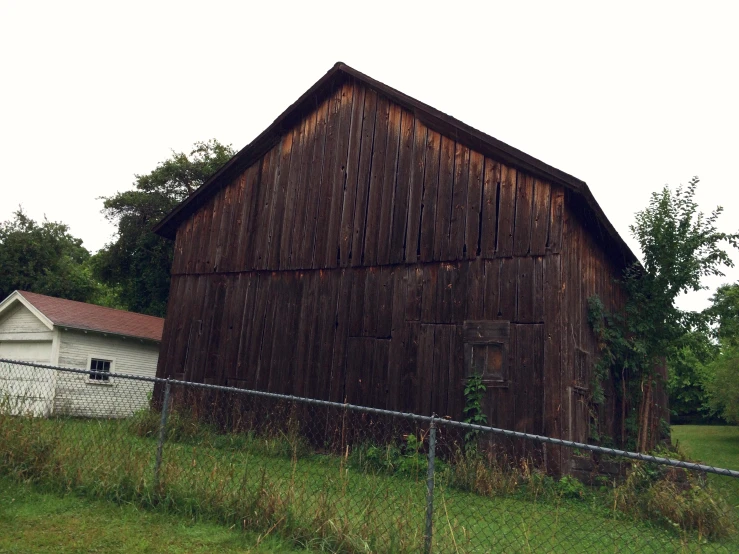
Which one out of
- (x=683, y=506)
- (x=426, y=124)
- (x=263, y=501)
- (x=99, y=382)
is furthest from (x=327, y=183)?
(x=99, y=382)

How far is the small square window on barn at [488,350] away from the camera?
34.8 feet

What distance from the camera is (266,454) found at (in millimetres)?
10641

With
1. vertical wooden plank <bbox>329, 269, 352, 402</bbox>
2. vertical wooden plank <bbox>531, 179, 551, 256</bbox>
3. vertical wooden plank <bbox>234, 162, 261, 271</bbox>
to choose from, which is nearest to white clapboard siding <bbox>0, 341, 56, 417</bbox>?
vertical wooden plank <bbox>234, 162, 261, 271</bbox>

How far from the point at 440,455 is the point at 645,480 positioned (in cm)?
338

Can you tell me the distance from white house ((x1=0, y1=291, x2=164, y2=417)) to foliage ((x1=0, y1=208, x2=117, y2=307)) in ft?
47.5

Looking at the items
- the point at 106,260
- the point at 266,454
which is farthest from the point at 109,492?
the point at 106,260

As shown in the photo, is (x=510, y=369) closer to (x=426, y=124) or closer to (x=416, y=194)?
(x=416, y=194)

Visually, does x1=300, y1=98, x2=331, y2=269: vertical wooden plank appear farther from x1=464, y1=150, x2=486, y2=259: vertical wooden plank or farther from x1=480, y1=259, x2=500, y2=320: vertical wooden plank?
x1=480, y1=259, x2=500, y2=320: vertical wooden plank

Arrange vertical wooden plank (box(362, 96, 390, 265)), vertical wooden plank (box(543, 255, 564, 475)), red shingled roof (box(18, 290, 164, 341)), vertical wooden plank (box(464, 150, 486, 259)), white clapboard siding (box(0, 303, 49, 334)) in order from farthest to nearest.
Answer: white clapboard siding (box(0, 303, 49, 334)) → red shingled roof (box(18, 290, 164, 341)) → vertical wooden plank (box(362, 96, 390, 265)) → vertical wooden plank (box(464, 150, 486, 259)) → vertical wooden plank (box(543, 255, 564, 475))

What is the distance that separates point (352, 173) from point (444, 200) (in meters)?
2.47

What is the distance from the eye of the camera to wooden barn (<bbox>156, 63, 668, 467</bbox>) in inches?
416

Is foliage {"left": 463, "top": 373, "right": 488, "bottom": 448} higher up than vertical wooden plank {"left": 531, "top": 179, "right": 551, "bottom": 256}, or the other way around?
vertical wooden plank {"left": 531, "top": 179, "right": 551, "bottom": 256}

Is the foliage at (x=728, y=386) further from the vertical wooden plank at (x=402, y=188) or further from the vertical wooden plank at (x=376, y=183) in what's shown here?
the vertical wooden plank at (x=376, y=183)

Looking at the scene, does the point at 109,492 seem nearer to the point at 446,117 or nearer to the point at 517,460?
the point at 517,460
